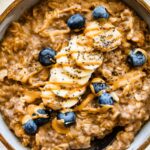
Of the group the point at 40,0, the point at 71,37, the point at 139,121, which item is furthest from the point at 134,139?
the point at 40,0

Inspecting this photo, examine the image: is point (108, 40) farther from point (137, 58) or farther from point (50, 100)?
point (50, 100)

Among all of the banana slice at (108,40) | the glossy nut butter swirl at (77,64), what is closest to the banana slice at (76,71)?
the glossy nut butter swirl at (77,64)

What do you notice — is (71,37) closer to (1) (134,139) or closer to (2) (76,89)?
(2) (76,89)

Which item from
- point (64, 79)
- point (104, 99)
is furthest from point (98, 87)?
point (64, 79)

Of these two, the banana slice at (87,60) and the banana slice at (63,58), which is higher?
the banana slice at (63,58)

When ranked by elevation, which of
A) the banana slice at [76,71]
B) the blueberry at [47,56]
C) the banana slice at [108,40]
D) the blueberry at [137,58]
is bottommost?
the blueberry at [137,58]

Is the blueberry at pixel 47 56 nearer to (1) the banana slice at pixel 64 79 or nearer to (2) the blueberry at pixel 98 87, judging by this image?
(1) the banana slice at pixel 64 79
